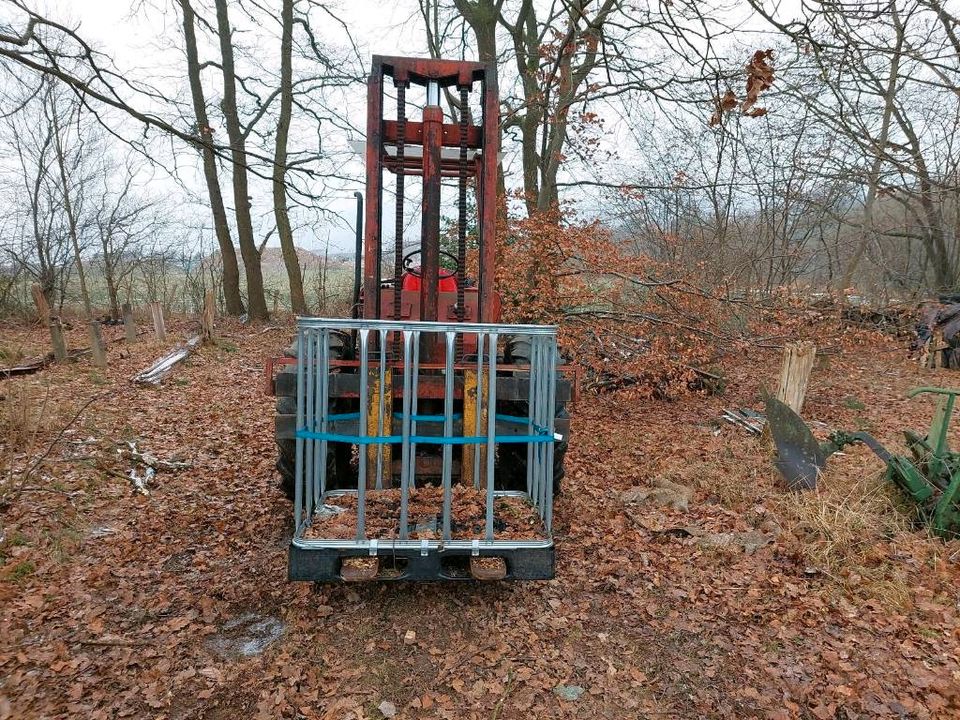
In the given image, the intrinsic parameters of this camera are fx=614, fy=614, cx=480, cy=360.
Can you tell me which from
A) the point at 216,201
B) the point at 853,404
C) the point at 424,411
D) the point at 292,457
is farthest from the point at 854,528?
A: the point at 216,201

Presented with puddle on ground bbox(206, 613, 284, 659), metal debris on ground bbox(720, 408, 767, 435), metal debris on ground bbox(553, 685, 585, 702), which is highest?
metal debris on ground bbox(720, 408, 767, 435)

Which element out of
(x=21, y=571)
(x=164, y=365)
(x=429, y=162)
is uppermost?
(x=429, y=162)

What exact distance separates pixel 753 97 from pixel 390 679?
13.1 feet

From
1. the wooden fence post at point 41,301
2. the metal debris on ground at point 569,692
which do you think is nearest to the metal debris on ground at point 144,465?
the metal debris on ground at point 569,692

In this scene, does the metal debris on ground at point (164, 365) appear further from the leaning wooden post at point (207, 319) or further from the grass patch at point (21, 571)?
the grass patch at point (21, 571)

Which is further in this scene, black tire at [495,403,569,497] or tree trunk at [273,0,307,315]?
tree trunk at [273,0,307,315]

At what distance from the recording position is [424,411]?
4.66m

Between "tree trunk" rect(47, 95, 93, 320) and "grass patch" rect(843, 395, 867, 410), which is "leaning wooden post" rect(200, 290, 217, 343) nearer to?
"tree trunk" rect(47, 95, 93, 320)

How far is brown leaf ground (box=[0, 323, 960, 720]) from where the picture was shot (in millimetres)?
3047

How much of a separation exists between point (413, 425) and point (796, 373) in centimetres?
700

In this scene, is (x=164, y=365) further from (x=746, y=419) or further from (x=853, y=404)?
(x=853, y=404)

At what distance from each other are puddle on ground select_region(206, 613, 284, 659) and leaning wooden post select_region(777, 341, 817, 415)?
7.50m

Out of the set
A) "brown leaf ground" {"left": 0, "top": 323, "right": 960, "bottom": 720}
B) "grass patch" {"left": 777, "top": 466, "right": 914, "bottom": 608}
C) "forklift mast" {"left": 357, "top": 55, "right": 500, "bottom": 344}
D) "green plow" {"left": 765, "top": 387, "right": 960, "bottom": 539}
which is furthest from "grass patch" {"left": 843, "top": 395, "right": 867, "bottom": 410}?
"forklift mast" {"left": 357, "top": 55, "right": 500, "bottom": 344}

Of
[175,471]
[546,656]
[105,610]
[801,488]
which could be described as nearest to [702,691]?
[546,656]
